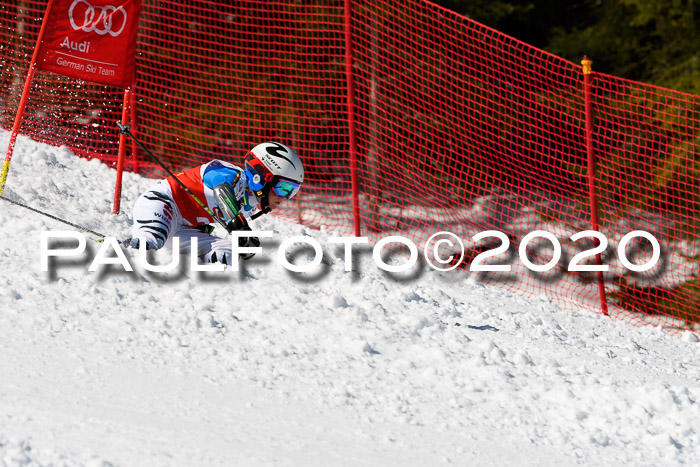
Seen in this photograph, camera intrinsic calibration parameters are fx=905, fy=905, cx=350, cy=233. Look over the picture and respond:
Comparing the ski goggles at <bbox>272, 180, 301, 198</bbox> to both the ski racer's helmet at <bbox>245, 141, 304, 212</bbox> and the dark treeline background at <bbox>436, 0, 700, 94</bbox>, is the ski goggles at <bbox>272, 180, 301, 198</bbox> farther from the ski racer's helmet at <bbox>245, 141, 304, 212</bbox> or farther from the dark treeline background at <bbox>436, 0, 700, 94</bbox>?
the dark treeline background at <bbox>436, 0, 700, 94</bbox>

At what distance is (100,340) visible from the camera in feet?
16.5

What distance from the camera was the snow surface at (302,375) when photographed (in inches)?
160

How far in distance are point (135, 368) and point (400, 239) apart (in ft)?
11.5

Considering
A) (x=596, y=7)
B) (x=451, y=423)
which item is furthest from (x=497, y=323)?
(x=596, y=7)

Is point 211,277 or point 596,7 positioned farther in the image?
point 596,7

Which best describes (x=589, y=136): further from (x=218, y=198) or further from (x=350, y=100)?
(x=218, y=198)

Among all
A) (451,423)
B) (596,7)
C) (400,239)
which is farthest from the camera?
(596,7)

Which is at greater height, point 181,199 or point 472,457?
point 181,199

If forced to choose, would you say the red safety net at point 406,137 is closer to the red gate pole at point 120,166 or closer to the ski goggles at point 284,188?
the red gate pole at point 120,166

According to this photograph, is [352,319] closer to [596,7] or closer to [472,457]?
[472,457]

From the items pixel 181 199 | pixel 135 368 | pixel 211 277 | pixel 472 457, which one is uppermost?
pixel 181 199

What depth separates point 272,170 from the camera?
19.7 feet

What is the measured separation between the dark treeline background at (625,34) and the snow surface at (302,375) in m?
9.88

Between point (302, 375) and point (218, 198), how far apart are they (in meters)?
1.41
